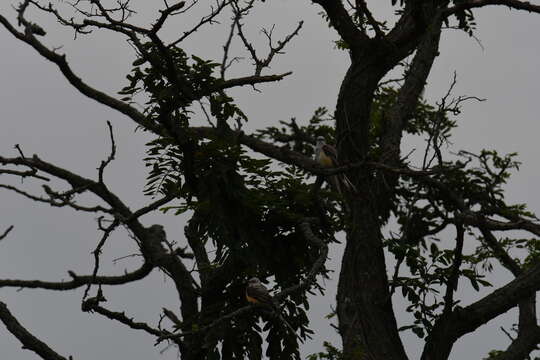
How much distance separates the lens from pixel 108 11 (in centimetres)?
884

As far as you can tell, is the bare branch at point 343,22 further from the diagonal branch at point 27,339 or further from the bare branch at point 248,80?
the diagonal branch at point 27,339

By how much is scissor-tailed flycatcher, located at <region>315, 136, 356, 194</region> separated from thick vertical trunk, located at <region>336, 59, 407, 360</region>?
113 millimetres

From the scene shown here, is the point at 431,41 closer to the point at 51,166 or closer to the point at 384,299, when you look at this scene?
the point at 384,299

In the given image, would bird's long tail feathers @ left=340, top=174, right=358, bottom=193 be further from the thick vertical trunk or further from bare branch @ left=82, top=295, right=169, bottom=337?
bare branch @ left=82, top=295, right=169, bottom=337

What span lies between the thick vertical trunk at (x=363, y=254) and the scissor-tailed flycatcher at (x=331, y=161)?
113mm

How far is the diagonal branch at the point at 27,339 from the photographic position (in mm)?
10133

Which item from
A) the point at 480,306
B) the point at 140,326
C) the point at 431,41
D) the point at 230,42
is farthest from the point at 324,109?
the point at 140,326

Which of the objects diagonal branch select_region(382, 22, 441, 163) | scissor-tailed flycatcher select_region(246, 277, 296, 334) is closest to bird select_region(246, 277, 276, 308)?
scissor-tailed flycatcher select_region(246, 277, 296, 334)

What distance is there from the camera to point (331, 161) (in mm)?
11805

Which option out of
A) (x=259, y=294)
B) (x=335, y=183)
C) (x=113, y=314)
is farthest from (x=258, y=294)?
(x=335, y=183)

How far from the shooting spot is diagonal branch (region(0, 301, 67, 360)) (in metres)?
10.1

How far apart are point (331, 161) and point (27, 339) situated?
471cm

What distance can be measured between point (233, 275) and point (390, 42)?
3.55 m

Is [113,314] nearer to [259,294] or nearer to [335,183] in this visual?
[259,294]
